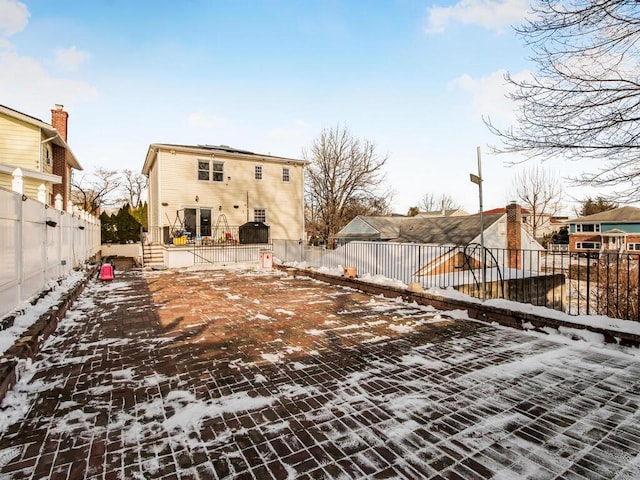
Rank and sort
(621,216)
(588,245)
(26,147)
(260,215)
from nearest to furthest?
1. (26,147)
2. (260,215)
3. (621,216)
4. (588,245)

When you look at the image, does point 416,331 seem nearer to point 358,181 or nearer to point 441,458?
point 441,458

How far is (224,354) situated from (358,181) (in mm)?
25749

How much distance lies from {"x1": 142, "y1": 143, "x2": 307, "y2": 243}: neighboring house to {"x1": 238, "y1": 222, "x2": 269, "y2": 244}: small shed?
2.62 ft

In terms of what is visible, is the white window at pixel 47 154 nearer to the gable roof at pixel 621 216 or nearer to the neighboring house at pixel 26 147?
the neighboring house at pixel 26 147

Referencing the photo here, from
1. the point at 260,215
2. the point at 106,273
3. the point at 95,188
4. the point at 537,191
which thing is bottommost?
the point at 106,273

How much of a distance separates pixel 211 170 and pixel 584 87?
59.0ft

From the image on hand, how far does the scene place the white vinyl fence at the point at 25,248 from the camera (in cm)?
430

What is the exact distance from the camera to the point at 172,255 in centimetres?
1480

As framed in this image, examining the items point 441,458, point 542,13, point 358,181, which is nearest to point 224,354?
point 441,458

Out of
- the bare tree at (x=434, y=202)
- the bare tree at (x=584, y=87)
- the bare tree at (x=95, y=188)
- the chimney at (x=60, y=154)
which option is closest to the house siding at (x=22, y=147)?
the chimney at (x=60, y=154)

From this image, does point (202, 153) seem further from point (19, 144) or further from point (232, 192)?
point (19, 144)

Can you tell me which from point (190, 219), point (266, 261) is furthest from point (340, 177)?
point (266, 261)

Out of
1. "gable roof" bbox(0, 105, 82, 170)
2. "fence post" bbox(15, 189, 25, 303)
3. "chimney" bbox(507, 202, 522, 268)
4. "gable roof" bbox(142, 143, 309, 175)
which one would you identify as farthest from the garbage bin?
"chimney" bbox(507, 202, 522, 268)

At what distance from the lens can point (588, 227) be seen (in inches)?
1449
